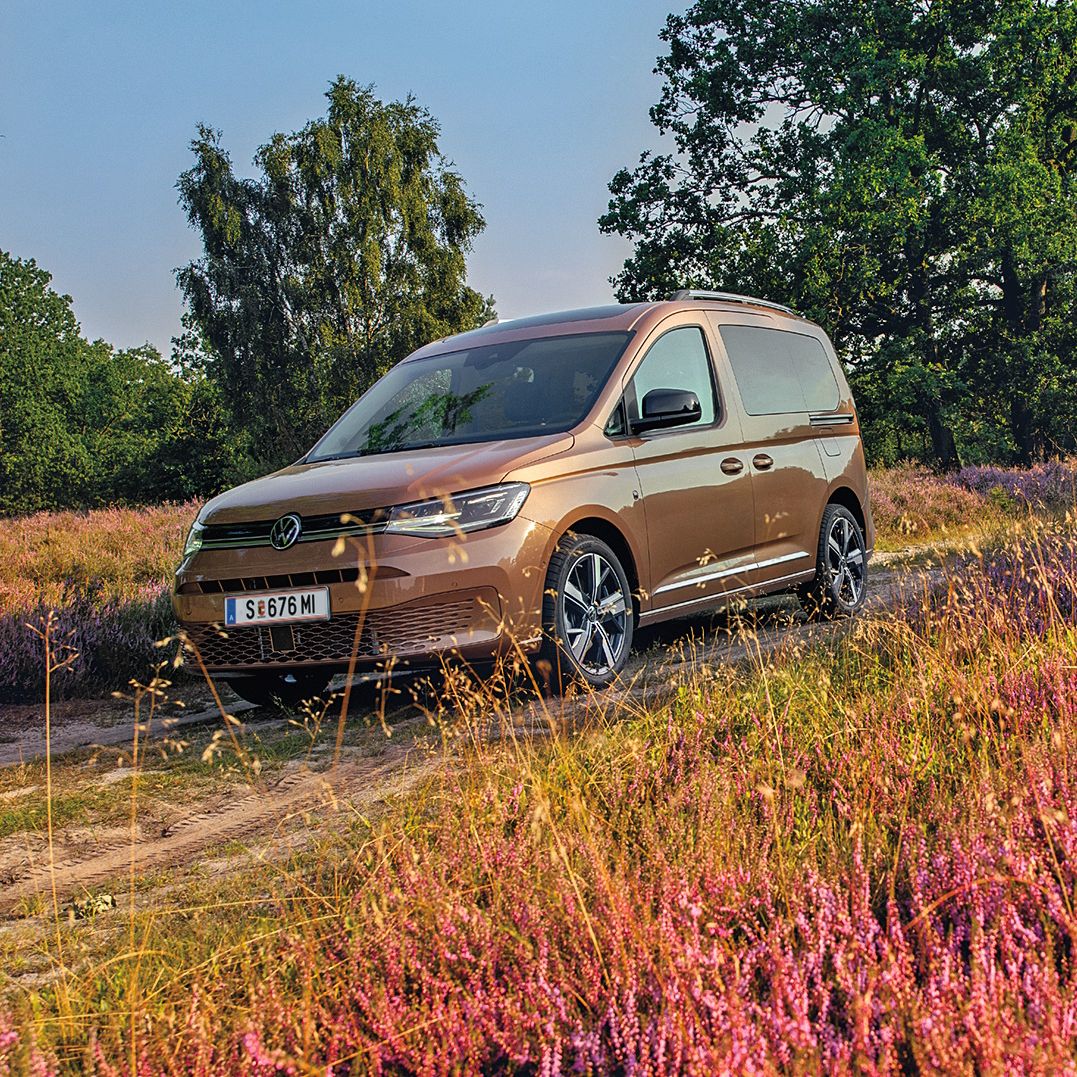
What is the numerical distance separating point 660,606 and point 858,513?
3084 mm

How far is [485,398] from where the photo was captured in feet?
22.5

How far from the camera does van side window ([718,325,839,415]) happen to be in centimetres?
782

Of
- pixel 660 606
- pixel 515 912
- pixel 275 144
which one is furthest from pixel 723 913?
pixel 275 144

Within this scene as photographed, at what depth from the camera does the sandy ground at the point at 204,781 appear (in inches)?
153

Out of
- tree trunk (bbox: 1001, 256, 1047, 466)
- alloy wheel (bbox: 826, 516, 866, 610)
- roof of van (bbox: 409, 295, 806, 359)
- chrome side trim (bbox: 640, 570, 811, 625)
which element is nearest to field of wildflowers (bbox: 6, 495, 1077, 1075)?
chrome side trim (bbox: 640, 570, 811, 625)

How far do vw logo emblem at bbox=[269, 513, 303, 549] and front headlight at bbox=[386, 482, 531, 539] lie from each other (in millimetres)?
475

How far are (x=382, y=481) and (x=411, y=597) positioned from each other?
615mm

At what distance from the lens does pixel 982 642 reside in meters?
5.21

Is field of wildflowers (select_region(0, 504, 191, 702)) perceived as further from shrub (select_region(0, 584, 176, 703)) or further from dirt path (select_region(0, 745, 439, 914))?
dirt path (select_region(0, 745, 439, 914))

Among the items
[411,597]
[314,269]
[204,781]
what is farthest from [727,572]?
[314,269]

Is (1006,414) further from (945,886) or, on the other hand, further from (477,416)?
(945,886)

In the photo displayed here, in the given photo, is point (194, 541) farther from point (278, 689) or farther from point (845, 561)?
point (845, 561)

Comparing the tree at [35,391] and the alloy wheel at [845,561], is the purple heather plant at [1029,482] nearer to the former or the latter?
the alloy wheel at [845,561]

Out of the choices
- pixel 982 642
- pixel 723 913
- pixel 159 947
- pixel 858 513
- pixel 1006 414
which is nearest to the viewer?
pixel 723 913
